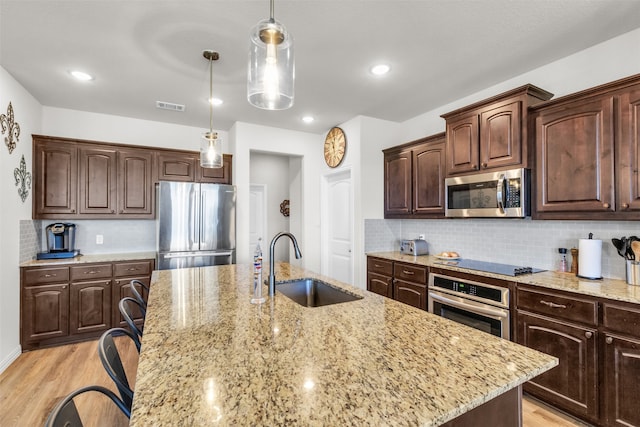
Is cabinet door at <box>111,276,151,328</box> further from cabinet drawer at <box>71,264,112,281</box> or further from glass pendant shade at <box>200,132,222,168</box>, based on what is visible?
glass pendant shade at <box>200,132,222,168</box>

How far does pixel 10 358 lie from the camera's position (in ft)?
9.69

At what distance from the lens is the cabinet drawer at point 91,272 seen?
11.3 feet

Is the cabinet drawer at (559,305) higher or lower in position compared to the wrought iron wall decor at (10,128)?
lower

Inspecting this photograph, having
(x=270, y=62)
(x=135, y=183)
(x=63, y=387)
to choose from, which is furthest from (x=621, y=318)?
(x=135, y=183)

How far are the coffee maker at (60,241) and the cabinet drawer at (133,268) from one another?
59 centimetres

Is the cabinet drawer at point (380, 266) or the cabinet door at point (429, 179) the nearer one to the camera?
the cabinet door at point (429, 179)

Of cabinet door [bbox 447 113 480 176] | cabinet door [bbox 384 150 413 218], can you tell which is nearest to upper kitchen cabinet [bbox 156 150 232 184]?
cabinet door [bbox 384 150 413 218]

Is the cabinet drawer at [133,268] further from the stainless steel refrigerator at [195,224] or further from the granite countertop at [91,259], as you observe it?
the stainless steel refrigerator at [195,224]

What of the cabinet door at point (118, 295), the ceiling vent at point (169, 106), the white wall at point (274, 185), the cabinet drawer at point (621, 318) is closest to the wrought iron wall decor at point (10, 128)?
the ceiling vent at point (169, 106)

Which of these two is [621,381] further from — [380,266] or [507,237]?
[380,266]

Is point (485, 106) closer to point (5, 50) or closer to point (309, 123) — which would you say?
point (309, 123)

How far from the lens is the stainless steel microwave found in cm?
261

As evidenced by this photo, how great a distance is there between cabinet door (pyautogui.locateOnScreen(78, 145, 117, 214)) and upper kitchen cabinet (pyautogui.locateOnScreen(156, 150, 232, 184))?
1.75 ft

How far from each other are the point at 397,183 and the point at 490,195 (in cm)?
132
